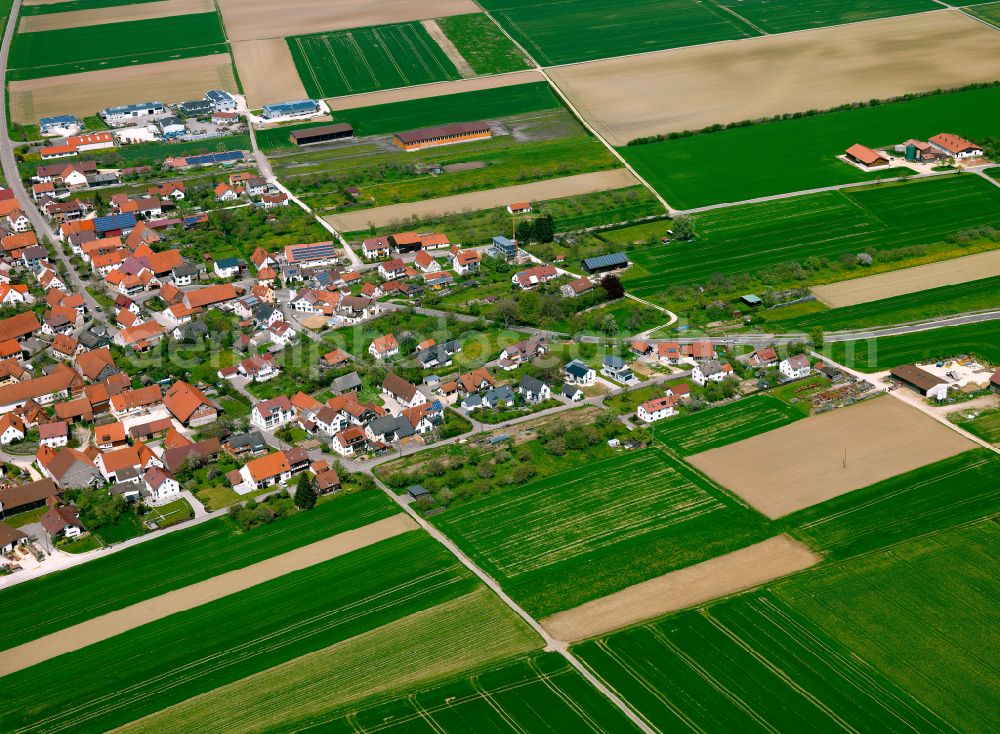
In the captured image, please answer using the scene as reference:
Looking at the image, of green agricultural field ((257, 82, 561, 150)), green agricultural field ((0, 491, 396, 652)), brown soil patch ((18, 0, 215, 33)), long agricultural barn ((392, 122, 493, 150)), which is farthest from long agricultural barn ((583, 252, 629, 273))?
brown soil patch ((18, 0, 215, 33))

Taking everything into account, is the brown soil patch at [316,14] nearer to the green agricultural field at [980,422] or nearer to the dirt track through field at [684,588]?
the green agricultural field at [980,422]

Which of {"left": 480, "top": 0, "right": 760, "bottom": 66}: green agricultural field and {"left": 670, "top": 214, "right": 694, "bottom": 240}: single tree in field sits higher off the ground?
{"left": 480, "top": 0, "right": 760, "bottom": 66}: green agricultural field

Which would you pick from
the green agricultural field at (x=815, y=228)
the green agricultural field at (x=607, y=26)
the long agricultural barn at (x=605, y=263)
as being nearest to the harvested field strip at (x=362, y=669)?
the green agricultural field at (x=815, y=228)

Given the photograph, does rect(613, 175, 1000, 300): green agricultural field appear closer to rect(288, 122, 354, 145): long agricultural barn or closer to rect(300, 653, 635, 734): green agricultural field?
rect(288, 122, 354, 145): long agricultural barn

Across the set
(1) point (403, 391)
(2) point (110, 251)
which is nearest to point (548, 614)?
(1) point (403, 391)

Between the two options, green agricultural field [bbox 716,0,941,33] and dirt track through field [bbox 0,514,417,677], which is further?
green agricultural field [bbox 716,0,941,33]

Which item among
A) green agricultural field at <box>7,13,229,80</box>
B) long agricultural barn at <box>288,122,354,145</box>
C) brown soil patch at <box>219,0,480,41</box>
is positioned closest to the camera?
long agricultural barn at <box>288,122,354,145</box>
